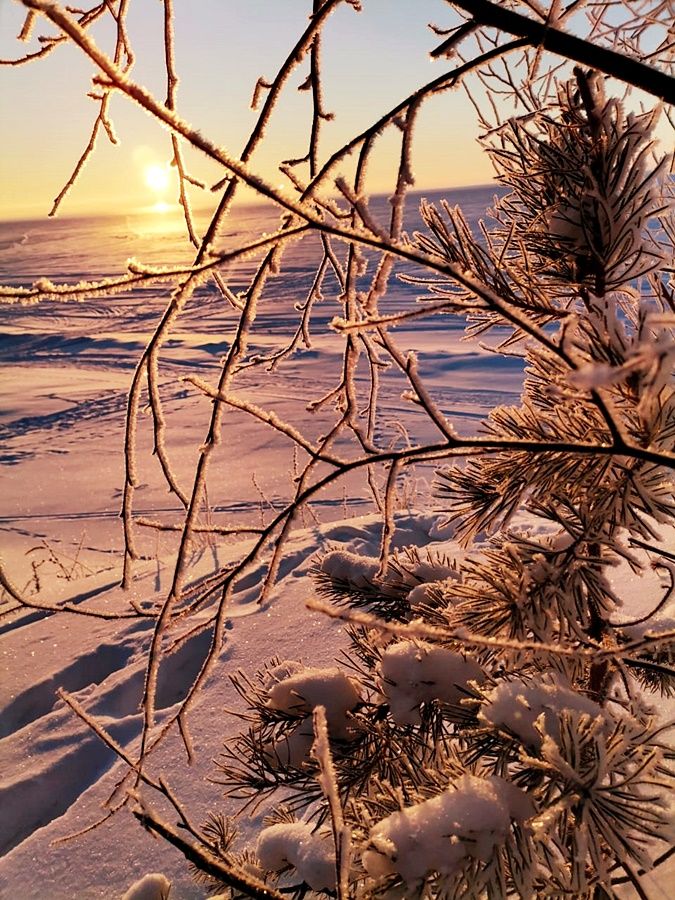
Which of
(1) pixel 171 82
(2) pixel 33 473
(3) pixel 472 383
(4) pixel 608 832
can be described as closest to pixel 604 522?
(4) pixel 608 832

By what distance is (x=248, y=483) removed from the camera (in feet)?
27.8

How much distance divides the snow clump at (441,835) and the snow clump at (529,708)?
10 cm

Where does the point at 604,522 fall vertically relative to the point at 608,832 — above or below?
above

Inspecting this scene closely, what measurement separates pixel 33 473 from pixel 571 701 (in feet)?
30.5

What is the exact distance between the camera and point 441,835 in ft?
2.98

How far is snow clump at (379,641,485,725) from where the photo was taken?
4.05 feet

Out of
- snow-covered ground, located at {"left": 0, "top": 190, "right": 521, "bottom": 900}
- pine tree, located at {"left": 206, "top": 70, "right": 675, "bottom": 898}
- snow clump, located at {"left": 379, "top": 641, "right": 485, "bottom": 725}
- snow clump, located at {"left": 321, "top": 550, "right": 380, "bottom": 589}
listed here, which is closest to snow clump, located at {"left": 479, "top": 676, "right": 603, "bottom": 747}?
pine tree, located at {"left": 206, "top": 70, "right": 675, "bottom": 898}

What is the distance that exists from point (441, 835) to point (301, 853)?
0.45 m

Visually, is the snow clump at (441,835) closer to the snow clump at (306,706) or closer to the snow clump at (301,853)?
the snow clump at (301,853)

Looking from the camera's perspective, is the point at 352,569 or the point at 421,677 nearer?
the point at 421,677

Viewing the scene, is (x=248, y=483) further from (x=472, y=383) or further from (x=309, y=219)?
(x=309, y=219)

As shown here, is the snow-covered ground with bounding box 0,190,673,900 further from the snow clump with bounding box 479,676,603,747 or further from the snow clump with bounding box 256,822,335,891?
the snow clump with bounding box 479,676,603,747

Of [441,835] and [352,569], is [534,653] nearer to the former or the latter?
[441,835]

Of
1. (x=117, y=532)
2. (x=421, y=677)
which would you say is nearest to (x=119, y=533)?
(x=117, y=532)
